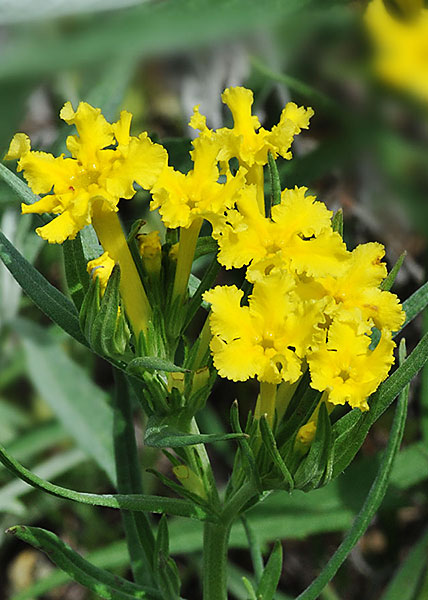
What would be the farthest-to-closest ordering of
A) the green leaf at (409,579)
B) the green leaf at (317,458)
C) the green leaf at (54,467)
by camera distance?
the green leaf at (54,467) < the green leaf at (409,579) < the green leaf at (317,458)

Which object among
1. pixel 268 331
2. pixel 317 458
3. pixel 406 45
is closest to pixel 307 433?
pixel 317 458

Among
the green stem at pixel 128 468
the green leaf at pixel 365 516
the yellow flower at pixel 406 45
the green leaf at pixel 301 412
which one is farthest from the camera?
the yellow flower at pixel 406 45

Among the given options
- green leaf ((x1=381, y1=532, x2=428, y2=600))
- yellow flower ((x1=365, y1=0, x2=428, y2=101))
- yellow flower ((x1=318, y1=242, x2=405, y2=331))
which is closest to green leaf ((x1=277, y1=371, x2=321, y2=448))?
yellow flower ((x1=318, y1=242, x2=405, y2=331))

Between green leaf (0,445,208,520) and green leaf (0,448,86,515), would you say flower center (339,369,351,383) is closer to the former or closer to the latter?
green leaf (0,445,208,520)

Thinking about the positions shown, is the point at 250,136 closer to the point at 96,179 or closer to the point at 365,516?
the point at 96,179

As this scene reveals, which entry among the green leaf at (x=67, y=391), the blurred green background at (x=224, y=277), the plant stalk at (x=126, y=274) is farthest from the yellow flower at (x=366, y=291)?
the green leaf at (x=67, y=391)

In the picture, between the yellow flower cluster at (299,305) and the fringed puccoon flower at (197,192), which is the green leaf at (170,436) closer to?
the yellow flower cluster at (299,305)

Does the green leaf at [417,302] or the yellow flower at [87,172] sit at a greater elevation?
the yellow flower at [87,172]
